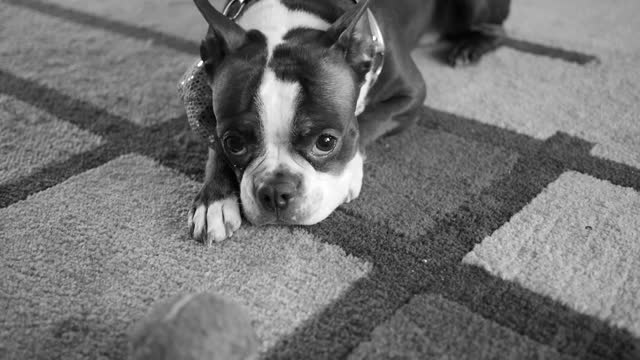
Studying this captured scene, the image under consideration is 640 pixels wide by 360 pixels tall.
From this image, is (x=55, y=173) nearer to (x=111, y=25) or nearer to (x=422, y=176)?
(x=422, y=176)

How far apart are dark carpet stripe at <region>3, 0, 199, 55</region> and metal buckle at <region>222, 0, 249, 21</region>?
Answer: 577 millimetres

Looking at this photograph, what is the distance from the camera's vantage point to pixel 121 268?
3.50 ft

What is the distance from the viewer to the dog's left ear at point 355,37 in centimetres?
125

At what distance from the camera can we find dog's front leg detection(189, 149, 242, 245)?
3.75 ft

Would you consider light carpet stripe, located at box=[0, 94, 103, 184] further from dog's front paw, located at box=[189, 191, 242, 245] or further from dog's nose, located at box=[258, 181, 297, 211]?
dog's nose, located at box=[258, 181, 297, 211]

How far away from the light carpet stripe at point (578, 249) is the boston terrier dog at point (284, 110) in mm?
333

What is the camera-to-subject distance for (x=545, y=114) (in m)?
1.62

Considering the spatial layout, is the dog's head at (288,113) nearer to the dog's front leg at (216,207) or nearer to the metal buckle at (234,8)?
the dog's front leg at (216,207)

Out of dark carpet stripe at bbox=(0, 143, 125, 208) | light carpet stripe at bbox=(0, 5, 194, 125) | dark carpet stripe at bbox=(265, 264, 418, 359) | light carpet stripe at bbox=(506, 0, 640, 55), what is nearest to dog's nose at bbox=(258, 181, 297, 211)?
dark carpet stripe at bbox=(265, 264, 418, 359)

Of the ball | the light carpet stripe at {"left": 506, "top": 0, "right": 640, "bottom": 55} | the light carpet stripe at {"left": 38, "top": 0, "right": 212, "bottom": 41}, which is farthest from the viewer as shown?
the light carpet stripe at {"left": 38, "top": 0, "right": 212, "bottom": 41}

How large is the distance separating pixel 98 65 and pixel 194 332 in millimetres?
1491

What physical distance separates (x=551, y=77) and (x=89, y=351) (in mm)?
1513

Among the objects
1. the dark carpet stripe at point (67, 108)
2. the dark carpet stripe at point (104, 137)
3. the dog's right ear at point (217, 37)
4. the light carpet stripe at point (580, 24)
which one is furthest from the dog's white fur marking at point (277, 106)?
the light carpet stripe at point (580, 24)

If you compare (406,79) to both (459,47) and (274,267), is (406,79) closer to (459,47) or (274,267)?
(459,47)
